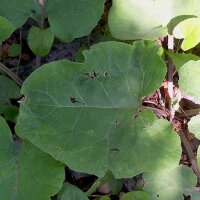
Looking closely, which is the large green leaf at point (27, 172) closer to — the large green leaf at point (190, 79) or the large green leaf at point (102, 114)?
the large green leaf at point (102, 114)

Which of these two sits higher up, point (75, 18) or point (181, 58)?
point (75, 18)

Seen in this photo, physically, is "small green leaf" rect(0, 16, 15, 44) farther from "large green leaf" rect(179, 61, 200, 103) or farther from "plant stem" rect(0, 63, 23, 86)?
"large green leaf" rect(179, 61, 200, 103)

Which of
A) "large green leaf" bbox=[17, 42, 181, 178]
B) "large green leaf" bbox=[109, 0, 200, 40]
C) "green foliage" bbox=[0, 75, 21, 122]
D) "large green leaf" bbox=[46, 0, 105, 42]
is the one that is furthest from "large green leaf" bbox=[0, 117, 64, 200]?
"large green leaf" bbox=[109, 0, 200, 40]

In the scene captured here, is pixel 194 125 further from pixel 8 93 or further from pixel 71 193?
pixel 8 93

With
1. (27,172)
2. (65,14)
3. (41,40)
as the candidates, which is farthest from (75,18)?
(27,172)

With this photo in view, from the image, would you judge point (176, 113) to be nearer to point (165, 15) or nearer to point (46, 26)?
point (165, 15)

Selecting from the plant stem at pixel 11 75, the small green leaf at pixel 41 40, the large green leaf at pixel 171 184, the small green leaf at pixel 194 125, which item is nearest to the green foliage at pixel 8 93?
the plant stem at pixel 11 75

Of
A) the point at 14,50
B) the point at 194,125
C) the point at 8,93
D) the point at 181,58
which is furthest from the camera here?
the point at 14,50
